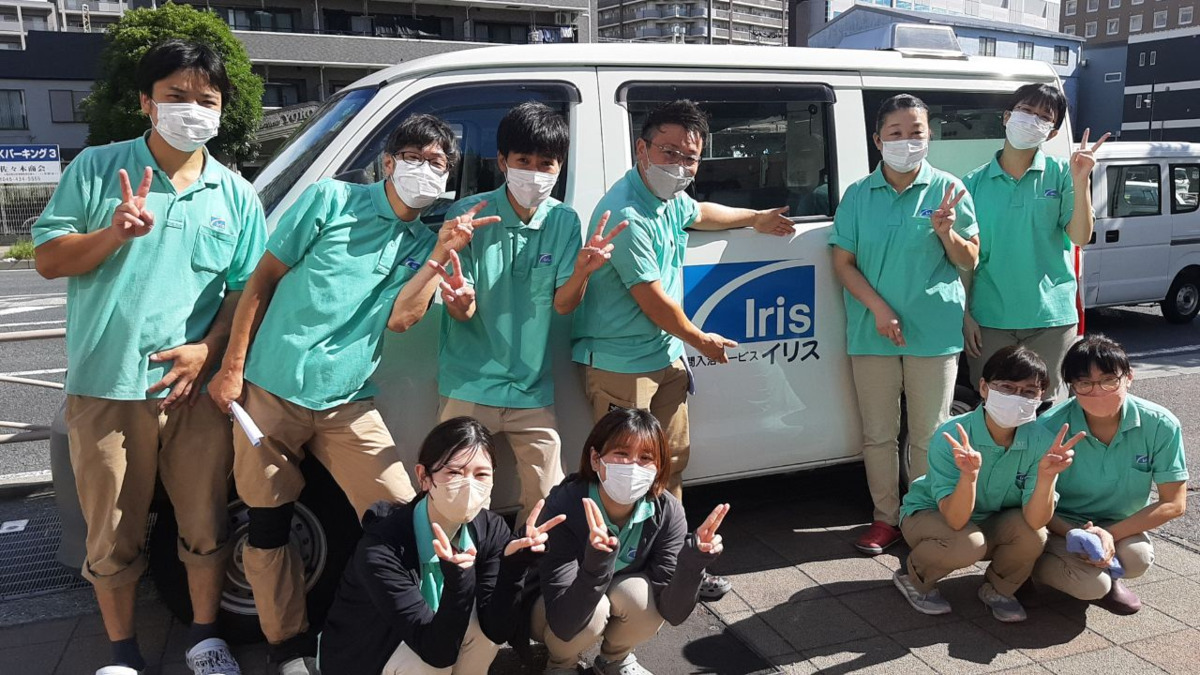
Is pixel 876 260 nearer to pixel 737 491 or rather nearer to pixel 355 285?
pixel 737 491

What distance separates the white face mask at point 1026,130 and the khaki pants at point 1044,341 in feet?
2.79

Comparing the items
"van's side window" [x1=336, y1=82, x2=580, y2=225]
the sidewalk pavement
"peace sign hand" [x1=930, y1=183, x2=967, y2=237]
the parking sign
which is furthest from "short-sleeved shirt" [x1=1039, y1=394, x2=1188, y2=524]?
the parking sign

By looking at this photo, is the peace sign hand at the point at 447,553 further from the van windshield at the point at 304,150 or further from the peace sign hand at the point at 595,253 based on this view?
the van windshield at the point at 304,150

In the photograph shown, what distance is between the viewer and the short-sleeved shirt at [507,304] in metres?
3.15

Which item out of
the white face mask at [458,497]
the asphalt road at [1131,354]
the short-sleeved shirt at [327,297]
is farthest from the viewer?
the asphalt road at [1131,354]

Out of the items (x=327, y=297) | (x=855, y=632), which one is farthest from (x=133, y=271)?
(x=855, y=632)

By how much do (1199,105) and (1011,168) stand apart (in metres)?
64.1

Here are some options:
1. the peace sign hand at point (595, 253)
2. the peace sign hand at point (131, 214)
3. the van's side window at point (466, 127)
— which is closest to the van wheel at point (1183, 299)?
the van's side window at point (466, 127)

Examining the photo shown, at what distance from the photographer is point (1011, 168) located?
13.8 ft

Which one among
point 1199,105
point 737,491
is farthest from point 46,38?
point 1199,105

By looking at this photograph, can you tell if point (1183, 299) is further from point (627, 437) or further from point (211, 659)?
point (211, 659)

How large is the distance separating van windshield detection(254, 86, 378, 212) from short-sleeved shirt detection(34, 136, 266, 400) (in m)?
0.43

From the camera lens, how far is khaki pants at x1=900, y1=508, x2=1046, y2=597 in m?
3.43

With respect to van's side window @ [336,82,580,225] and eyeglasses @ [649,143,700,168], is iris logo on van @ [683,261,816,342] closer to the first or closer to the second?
eyeglasses @ [649,143,700,168]
